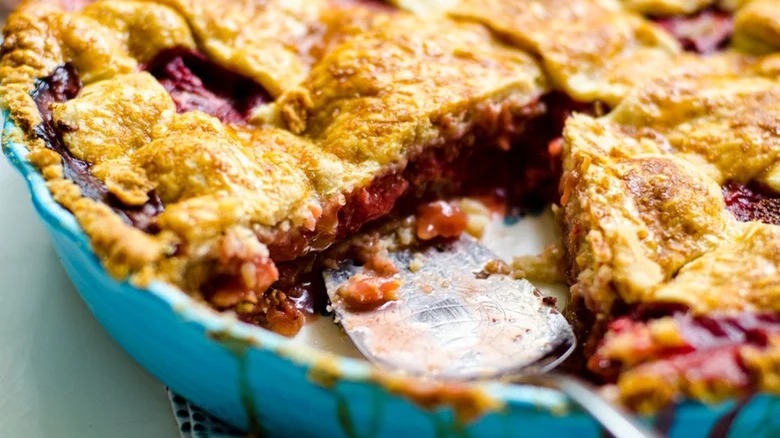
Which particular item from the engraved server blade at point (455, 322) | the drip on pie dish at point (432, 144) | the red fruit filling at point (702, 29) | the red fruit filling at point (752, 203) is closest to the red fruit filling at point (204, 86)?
the drip on pie dish at point (432, 144)

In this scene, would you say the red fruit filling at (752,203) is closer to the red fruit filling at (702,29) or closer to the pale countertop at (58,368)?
the red fruit filling at (702,29)

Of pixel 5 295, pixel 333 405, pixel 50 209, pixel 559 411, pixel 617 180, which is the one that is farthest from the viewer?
pixel 5 295

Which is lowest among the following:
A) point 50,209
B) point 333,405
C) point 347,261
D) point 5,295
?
point 5,295

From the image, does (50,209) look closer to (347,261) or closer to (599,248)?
(347,261)

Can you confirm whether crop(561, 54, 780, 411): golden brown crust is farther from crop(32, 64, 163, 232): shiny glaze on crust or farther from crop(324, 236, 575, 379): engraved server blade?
crop(32, 64, 163, 232): shiny glaze on crust

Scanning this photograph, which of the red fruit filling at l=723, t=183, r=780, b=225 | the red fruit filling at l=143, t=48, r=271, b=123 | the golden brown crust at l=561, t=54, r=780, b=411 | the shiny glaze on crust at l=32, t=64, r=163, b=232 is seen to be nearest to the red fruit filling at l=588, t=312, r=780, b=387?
the golden brown crust at l=561, t=54, r=780, b=411

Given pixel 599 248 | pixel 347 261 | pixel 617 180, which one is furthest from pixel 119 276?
pixel 617 180
